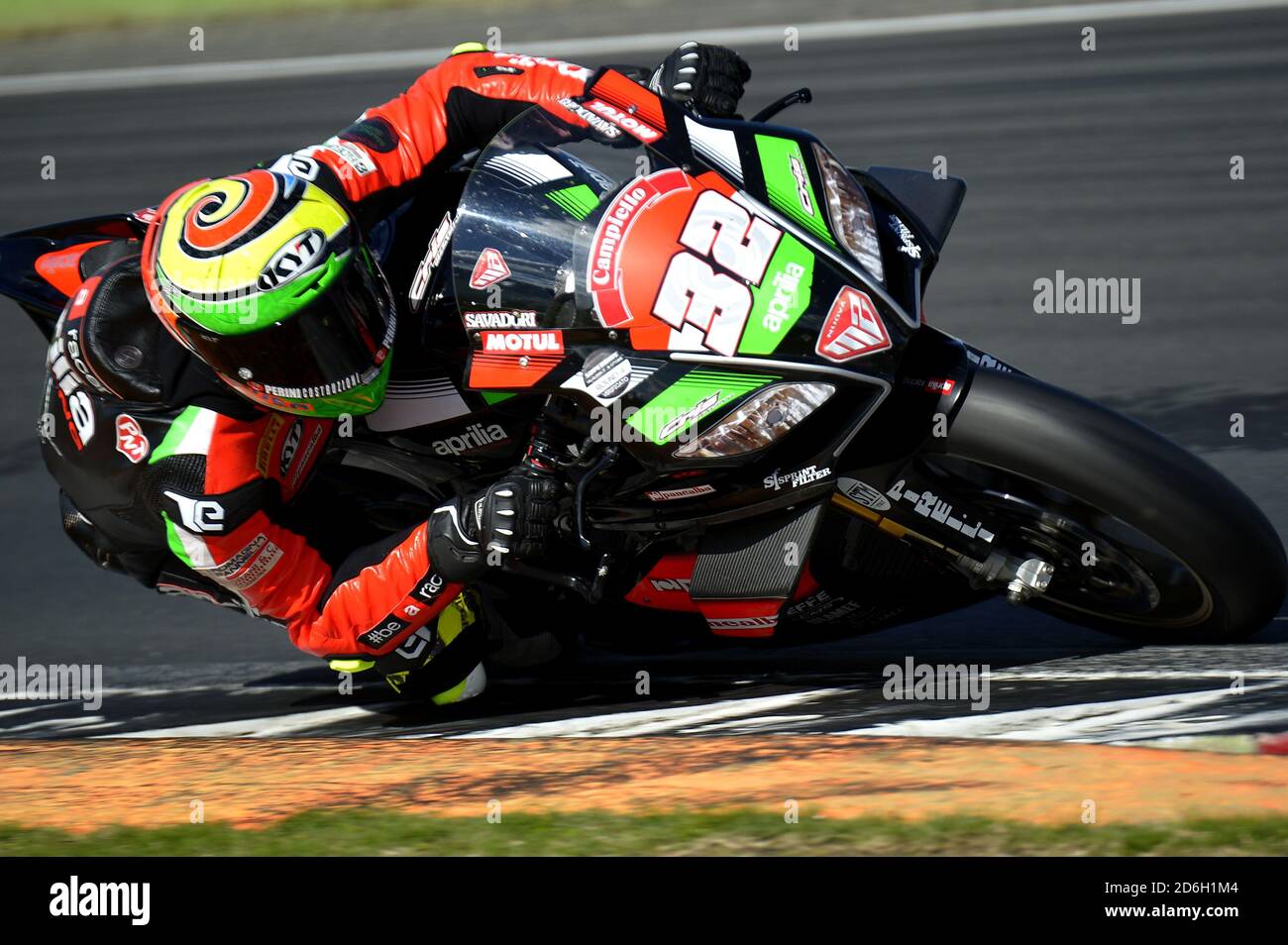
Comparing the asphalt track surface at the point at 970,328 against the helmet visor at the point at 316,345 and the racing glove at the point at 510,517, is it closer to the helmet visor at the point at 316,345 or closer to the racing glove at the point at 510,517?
the racing glove at the point at 510,517

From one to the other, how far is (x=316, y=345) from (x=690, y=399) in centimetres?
81

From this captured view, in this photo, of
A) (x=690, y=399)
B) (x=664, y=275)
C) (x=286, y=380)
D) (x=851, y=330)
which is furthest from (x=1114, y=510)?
(x=286, y=380)

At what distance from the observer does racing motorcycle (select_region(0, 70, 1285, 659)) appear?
10.5 ft

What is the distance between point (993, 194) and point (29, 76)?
286 inches

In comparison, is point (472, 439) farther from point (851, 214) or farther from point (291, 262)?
point (851, 214)

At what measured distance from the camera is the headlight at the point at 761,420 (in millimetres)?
3197

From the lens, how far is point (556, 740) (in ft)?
12.8

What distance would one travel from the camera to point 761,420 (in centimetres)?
→ 323

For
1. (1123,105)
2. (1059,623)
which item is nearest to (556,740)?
(1059,623)

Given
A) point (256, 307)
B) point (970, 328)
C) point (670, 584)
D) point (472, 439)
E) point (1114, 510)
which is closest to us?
point (256, 307)

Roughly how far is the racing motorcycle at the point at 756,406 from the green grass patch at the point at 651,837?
2.10ft

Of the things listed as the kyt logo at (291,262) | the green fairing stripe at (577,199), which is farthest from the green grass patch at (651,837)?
the green fairing stripe at (577,199)

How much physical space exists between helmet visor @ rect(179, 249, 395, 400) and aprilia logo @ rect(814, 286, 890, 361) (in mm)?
990
